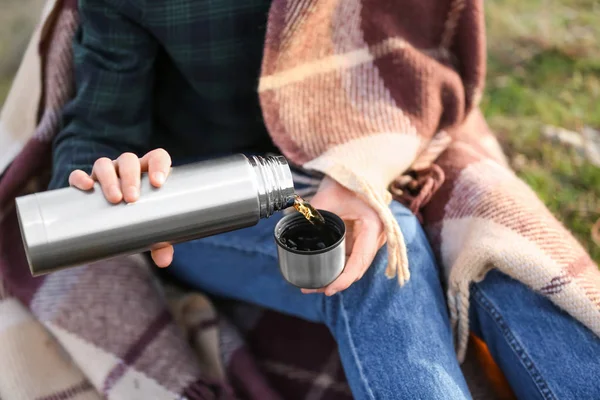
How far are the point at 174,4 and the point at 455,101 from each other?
1.51 ft

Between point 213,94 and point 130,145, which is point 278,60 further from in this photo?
point 130,145

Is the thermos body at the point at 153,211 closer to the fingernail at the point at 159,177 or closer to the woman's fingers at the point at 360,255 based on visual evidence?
the fingernail at the point at 159,177

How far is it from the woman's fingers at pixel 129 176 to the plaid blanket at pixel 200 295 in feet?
0.95

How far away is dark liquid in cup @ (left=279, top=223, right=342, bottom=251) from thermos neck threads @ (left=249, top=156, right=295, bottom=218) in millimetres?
53

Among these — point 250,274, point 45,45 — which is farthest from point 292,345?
point 45,45

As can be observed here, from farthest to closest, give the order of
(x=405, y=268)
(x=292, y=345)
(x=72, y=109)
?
(x=292, y=345) → (x=72, y=109) → (x=405, y=268)

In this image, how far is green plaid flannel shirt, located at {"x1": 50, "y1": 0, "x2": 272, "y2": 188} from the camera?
3.11 feet

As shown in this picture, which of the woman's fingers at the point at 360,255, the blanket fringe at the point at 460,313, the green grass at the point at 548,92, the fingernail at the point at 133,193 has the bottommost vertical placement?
the green grass at the point at 548,92

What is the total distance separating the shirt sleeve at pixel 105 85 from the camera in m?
0.95

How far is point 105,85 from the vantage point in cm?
97

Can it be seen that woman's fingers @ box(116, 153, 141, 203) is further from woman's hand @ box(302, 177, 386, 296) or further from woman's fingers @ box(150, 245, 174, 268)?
woman's hand @ box(302, 177, 386, 296)

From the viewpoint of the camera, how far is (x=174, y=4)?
935 mm

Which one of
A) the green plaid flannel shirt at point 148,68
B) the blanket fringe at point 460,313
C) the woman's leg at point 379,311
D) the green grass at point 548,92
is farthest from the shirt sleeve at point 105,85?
the green grass at point 548,92

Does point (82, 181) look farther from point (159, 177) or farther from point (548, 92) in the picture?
point (548, 92)
